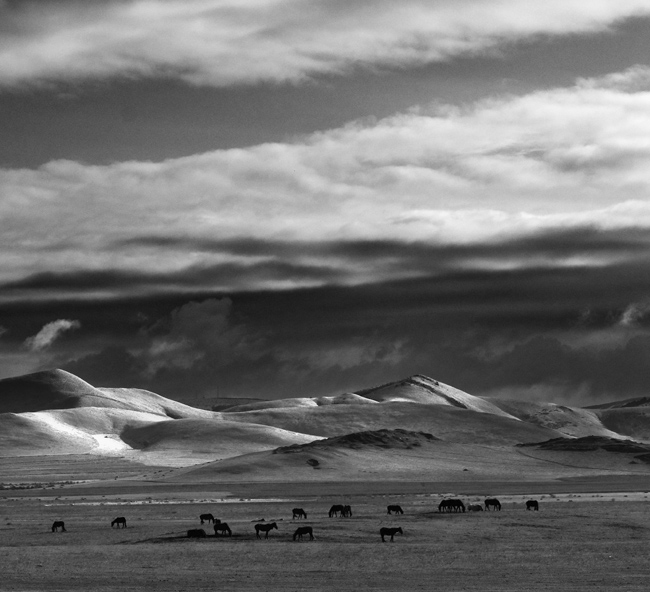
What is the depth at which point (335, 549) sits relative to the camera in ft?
167

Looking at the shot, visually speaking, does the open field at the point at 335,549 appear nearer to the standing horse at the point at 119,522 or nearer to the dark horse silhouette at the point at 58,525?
the dark horse silhouette at the point at 58,525

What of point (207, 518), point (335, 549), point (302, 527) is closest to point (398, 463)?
point (207, 518)

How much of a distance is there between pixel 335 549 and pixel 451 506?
2665cm

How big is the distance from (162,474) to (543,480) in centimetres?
5273

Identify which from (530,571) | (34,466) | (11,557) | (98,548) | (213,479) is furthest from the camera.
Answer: (34,466)

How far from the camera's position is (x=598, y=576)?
134 feet

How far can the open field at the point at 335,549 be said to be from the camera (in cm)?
4034

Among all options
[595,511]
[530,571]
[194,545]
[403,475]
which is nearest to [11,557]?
[194,545]

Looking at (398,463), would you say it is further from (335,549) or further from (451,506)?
(335,549)

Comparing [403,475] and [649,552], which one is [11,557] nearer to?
[649,552]

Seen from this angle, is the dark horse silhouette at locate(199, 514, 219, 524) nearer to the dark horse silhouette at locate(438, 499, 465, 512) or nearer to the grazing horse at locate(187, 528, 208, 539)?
the grazing horse at locate(187, 528, 208, 539)

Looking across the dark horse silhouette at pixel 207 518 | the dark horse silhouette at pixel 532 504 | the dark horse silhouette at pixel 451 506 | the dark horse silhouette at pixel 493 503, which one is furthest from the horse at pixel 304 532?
the dark horse silhouette at pixel 532 504

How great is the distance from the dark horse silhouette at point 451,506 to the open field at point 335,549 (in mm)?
978

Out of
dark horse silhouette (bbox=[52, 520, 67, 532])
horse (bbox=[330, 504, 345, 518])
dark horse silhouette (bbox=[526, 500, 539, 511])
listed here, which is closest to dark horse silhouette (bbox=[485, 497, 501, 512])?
dark horse silhouette (bbox=[526, 500, 539, 511])
